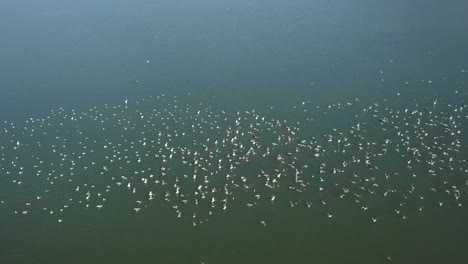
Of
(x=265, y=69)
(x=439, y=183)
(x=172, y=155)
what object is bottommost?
(x=439, y=183)

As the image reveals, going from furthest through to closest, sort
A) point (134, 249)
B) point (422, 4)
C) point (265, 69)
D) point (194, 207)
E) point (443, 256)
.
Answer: point (422, 4) → point (265, 69) → point (194, 207) → point (134, 249) → point (443, 256)

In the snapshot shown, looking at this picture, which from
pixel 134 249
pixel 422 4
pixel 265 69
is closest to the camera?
pixel 134 249

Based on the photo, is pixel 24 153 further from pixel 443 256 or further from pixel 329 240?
pixel 443 256

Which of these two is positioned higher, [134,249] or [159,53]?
[159,53]

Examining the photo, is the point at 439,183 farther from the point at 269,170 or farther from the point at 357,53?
the point at 357,53

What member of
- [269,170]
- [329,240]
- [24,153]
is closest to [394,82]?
[269,170]

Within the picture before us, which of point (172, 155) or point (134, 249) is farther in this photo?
point (172, 155)

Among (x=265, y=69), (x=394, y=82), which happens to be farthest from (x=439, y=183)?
(x=265, y=69)
